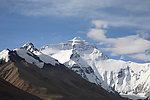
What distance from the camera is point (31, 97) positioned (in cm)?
19312

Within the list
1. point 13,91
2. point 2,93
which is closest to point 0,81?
point 13,91

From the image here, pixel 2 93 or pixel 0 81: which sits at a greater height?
pixel 0 81

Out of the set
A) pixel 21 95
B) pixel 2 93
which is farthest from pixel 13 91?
pixel 2 93

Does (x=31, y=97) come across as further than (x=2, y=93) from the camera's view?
Yes

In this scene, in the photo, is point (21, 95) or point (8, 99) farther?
point (21, 95)

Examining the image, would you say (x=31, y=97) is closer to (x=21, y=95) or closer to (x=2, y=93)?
(x=21, y=95)

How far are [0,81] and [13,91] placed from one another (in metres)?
12.4

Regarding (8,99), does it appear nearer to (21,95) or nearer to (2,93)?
(2,93)

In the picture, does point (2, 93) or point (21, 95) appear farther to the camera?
point (21, 95)

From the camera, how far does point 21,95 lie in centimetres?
18825

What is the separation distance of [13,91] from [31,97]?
11.5 metres

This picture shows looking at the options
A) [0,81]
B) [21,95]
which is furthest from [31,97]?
[0,81]

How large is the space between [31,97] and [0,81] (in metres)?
20.1

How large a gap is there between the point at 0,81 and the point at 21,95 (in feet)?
53.6
